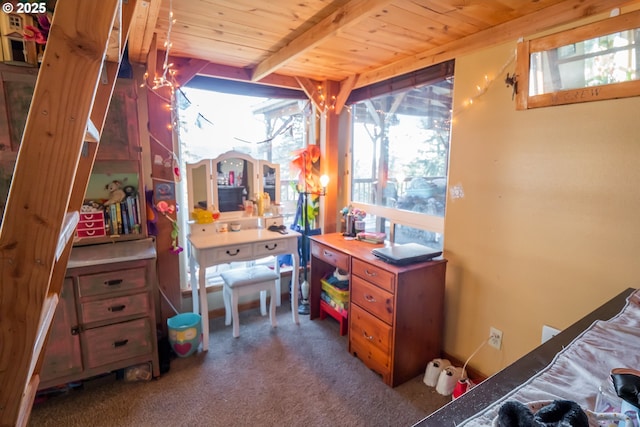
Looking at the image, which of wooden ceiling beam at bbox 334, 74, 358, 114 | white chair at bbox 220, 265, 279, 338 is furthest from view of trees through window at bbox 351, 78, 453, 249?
white chair at bbox 220, 265, 279, 338

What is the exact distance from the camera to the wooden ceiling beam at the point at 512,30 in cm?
149

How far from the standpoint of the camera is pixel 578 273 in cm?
162

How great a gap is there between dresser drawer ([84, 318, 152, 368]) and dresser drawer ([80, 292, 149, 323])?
59 millimetres

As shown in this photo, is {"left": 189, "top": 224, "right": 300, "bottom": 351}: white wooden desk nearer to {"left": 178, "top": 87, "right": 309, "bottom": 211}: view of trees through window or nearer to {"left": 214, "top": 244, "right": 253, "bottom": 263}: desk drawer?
{"left": 214, "top": 244, "right": 253, "bottom": 263}: desk drawer

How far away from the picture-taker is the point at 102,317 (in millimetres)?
1915

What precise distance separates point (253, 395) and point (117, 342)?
0.88m

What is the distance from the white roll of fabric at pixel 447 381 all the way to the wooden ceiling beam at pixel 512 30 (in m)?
1.96

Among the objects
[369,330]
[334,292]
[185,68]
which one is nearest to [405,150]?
[334,292]

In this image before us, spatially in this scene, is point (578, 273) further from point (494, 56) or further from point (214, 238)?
point (214, 238)

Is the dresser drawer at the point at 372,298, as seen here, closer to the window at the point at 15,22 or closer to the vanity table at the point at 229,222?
the vanity table at the point at 229,222

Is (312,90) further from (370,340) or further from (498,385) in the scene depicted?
(498,385)

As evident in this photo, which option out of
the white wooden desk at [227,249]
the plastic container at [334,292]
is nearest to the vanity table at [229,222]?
the white wooden desk at [227,249]

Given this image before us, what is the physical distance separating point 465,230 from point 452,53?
44.9 inches

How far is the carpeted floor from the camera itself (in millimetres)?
1803
